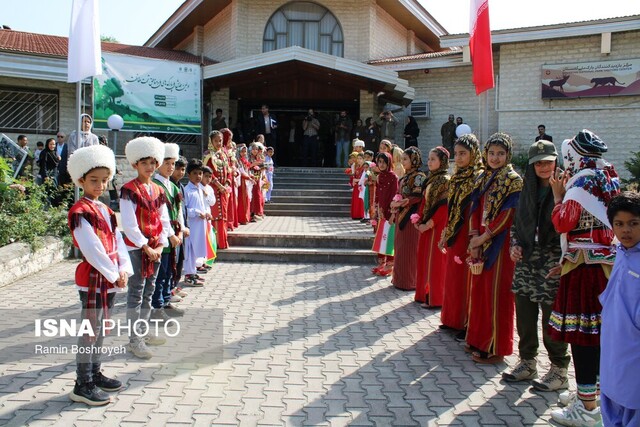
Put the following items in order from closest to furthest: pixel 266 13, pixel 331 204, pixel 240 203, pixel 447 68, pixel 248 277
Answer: pixel 248 277, pixel 240 203, pixel 331 204, pixel 447 68, pixel 266 13

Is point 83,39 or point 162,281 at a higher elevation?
point 83,39

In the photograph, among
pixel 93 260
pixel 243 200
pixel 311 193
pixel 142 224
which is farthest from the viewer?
pixel 311 193

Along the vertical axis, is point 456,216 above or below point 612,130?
below

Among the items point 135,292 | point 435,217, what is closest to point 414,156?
point 435,217

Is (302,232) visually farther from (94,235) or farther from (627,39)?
(627,39)

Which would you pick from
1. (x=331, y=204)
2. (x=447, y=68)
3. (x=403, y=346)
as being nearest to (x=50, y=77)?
(x=331, y=204)

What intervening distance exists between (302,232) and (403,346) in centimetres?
582

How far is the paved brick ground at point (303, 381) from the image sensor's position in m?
3.57

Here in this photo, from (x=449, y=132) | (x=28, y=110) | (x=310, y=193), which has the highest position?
(x=28, y=110)

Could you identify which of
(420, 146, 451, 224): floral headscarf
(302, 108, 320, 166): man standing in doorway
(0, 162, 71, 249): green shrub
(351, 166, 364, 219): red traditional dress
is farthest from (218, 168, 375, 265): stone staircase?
(420, 146, 451, 224): floral headscarf

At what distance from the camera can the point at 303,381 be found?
4.21m

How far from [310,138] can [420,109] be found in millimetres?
4300

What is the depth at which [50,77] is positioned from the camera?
15539 millimetres

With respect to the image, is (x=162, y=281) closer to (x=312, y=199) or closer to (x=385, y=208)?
(x=385, y=208)
